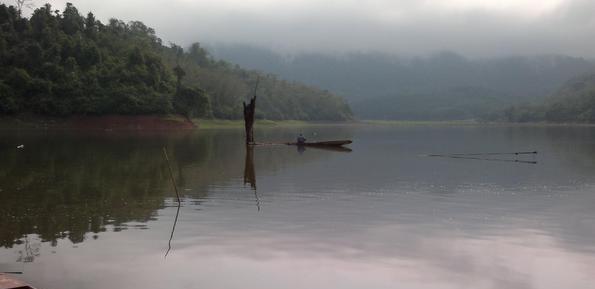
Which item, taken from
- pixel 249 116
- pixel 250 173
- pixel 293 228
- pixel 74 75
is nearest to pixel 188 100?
pixel 74 75

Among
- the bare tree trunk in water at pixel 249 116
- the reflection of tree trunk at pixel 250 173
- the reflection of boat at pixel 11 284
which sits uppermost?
the bare tree trunk in water at pixel 249 116

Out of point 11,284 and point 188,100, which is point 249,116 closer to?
point 11,284

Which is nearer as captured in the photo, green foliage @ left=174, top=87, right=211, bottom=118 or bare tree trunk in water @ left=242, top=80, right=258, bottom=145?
bare tree trunk in water @ left=242, top=80, right=258, bottom=145

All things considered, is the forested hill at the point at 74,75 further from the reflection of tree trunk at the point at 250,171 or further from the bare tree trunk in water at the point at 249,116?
the reflection of tree trunk at the point at 250,171

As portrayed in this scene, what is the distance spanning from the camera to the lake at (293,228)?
17641mm

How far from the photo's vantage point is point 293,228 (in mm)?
24156

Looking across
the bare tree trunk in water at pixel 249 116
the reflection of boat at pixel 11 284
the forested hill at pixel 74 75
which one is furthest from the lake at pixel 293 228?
the forested hill at pixel 74 75

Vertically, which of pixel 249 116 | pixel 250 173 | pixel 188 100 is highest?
pixel 188 100

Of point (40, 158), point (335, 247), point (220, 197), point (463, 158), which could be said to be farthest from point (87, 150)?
point (335, 247)

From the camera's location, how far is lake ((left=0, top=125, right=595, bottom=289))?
57.9ft

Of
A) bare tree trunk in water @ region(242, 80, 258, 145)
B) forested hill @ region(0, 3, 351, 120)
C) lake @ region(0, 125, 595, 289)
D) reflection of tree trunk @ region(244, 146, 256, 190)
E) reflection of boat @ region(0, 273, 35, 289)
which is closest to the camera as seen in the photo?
reflection of boat @ region(0, 273, 35, 289)

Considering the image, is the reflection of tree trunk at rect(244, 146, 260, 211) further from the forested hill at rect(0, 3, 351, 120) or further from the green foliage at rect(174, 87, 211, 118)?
the green foliage at rect(174, 87, 211, 118)

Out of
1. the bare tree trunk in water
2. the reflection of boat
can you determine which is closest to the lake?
the reflection of boat

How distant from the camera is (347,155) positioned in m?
64.8
